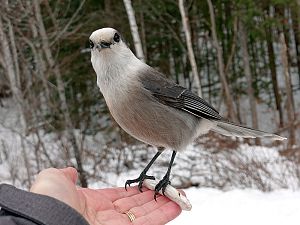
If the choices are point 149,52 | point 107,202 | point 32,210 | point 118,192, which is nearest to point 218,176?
point 118,192

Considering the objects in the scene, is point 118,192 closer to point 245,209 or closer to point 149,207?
point 149,207

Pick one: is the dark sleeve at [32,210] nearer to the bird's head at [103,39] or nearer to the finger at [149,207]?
the finger at [149,207]

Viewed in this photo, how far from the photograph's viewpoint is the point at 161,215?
2.77 meters

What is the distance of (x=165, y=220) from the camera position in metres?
2.77

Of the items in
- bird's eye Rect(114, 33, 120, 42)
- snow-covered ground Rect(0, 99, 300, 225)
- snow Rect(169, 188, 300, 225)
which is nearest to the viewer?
bird's eye Rect(114, 33, 120, 42)

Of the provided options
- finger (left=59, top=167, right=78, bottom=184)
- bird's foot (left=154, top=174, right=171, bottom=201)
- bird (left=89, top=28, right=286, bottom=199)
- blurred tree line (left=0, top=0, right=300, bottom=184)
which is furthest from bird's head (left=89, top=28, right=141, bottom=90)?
blurred tree line (left=0, top=0, right=300, bottom=184)

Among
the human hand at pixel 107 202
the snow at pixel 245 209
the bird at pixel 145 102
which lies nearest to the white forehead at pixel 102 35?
the bird at pixel 145 102

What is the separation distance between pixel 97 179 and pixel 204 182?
1.74 metres

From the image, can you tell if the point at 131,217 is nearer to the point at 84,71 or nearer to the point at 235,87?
the point at 84,71

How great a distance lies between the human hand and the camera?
2496 mm

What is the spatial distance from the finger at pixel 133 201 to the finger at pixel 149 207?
0.11 feet

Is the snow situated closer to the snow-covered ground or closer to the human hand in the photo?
the snow-covered ground

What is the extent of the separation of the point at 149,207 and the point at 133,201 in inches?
5.0

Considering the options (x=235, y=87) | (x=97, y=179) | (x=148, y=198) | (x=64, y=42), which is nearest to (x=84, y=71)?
(x=64, y=42)
